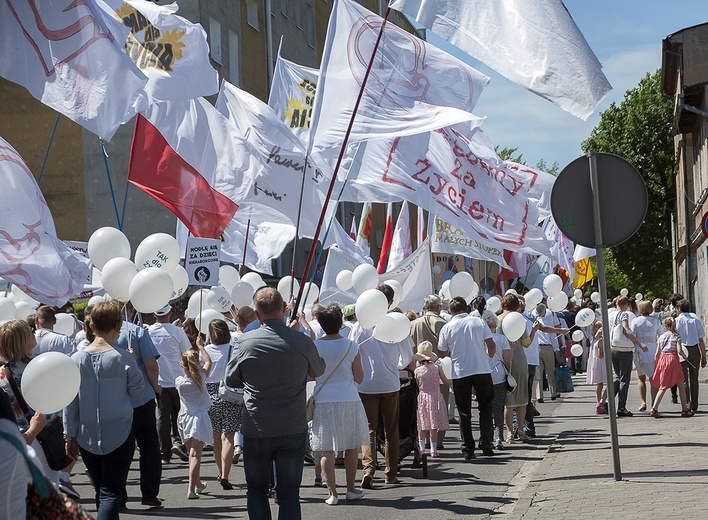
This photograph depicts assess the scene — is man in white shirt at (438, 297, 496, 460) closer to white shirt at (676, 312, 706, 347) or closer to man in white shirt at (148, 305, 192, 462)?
man in white shirt at (148, 305, 192, 462)

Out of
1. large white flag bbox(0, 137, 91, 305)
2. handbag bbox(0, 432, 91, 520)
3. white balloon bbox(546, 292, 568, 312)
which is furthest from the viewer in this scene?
white balloon bbox(546, 292, 568, 312)

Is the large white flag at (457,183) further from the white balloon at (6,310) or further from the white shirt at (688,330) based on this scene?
the white balloon at (6,310)

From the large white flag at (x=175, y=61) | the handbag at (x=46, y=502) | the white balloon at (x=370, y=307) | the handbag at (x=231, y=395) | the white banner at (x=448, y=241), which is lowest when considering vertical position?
the handbag at (x=46, y=502)

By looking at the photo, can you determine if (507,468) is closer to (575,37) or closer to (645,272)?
(575,37)

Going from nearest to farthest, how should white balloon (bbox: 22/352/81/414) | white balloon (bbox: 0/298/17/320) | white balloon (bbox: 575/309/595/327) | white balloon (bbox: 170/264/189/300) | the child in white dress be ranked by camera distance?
white balloon (bbox: 22/352/81/414) < the child in white dress < white balloon (bbox: 0/298/17/320) < white balloon (bbox: 170/264/189/300) < white balloon (bbox: 575/309/595/327)

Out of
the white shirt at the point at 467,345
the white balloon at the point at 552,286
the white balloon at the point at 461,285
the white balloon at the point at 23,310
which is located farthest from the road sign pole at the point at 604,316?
the white balloon at the point at 552,286

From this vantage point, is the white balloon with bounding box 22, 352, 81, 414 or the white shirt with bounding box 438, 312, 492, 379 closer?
the white balloon with bounding box 22, 352, 81, 414

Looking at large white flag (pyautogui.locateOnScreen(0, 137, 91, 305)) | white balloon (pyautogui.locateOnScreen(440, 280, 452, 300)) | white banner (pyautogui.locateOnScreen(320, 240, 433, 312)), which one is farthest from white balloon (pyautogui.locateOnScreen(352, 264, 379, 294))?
large white flag (pyautogui.locateOnScreen(0, 137, 91, 305))

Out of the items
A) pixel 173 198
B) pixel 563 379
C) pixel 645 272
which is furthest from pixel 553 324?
pixel 645 272

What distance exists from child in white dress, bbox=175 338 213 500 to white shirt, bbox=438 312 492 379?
10.0ft

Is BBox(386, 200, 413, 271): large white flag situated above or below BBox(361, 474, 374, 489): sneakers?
above

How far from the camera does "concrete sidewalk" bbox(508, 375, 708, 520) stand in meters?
8.58

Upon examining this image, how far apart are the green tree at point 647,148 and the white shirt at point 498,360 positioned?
48.2m

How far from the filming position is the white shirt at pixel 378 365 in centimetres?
1137
